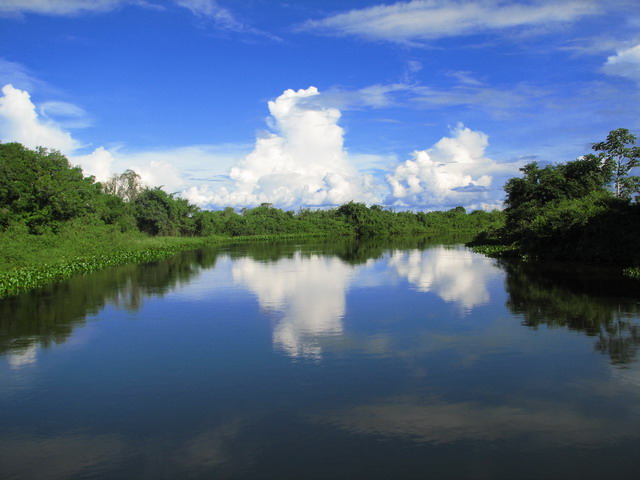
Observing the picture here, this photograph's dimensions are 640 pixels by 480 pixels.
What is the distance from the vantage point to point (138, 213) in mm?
57281

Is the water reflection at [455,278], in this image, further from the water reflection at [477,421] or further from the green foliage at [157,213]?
the green foliage at [157,213]

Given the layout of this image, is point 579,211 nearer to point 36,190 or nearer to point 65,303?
point 65,303

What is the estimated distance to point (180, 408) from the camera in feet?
22.4

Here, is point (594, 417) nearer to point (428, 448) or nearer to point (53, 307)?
point (428, 448)

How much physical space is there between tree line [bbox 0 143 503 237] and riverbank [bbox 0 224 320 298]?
1983 mm

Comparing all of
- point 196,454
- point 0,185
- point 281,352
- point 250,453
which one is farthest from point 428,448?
point 0,185

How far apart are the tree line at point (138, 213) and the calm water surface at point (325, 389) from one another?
64.5ft

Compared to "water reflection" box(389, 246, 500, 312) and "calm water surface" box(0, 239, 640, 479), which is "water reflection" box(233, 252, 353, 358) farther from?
"water reflection" box(389, 246, 500, 312)

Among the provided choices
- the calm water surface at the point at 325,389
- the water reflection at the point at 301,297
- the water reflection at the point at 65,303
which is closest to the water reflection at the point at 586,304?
the calm water surface at the point at 325,389

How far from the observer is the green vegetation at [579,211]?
2288cm

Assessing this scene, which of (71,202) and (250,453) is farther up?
(71,202)

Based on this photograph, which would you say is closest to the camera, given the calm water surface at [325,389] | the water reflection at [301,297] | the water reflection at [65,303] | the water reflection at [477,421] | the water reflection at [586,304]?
the calm water surface at [325,389]

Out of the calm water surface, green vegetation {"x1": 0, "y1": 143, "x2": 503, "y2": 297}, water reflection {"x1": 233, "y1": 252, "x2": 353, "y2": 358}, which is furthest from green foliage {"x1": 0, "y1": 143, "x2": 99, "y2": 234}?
the calm water surface

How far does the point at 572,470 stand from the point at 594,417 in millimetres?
1490
